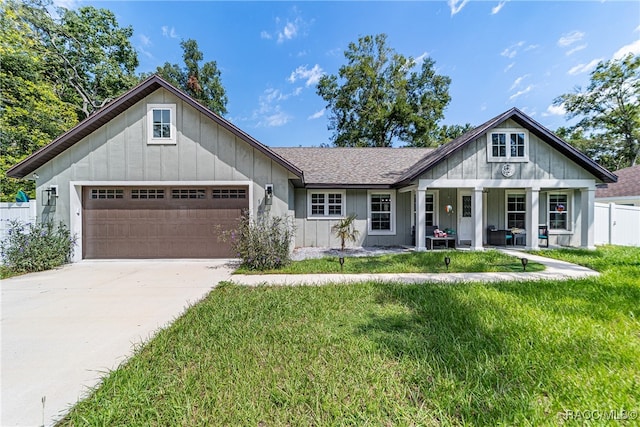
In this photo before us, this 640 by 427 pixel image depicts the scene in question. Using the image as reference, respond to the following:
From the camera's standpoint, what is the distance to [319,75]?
2422 cm

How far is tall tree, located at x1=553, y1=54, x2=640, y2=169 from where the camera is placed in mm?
21484

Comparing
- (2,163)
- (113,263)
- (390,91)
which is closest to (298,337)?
(113,263)

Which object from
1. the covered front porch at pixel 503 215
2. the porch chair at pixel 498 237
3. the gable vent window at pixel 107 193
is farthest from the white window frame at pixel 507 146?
the gable vent window at pixel 107 193

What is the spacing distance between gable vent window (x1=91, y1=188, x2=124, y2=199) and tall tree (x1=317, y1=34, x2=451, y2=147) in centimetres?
1960

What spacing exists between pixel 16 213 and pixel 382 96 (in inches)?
974

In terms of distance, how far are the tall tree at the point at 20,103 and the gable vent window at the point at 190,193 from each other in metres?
13.2

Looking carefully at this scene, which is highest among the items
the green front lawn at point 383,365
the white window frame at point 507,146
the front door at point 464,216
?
the white window frame at point 507,146

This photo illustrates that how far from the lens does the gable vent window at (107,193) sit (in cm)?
833

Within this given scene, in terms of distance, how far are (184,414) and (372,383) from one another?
1626mm

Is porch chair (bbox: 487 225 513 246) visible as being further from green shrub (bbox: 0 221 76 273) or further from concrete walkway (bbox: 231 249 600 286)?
green shrub (bbox: 0 221 76 273)

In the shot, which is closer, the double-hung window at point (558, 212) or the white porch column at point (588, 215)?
the white porch column at point (588, 215)

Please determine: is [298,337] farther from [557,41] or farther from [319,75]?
[319,75]

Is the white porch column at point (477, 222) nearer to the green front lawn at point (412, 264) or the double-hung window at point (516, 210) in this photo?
the green front lawn at point (412, 264)

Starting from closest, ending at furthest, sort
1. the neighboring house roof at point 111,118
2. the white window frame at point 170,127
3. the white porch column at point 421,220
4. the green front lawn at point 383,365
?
the green front lawn at point 383,365
the neighboring house roof at point 111,118
the white window frame at point 170,127
the white porch column at point 421,220
